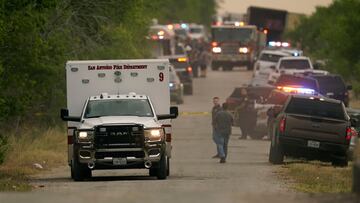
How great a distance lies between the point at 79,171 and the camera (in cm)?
2364

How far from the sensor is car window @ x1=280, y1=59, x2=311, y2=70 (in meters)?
56.1

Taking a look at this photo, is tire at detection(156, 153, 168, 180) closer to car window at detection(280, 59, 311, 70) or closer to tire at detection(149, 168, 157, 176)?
tire at detection(149, 168, 157, 176)

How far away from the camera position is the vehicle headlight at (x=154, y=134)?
2309cm

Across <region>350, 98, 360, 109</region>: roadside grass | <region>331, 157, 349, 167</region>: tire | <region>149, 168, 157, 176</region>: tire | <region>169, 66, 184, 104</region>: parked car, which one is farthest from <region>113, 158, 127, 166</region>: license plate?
<region>169, 66, 184, 104</region>: parked car

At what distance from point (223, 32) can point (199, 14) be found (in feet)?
281

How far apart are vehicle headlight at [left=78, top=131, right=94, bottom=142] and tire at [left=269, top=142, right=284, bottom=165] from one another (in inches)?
259

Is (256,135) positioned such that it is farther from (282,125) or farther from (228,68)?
(228,68)

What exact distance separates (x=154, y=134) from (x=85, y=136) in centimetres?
134

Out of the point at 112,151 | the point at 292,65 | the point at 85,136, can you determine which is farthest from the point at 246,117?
the point at 292,65

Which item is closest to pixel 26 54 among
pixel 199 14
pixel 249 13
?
pixel 249 13

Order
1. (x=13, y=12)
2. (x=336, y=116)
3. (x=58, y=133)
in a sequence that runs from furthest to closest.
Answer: (x=58, y=133), (x=336, y=116), (x=13, y=12)

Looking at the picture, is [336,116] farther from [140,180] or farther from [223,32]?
Answer: [223,32]

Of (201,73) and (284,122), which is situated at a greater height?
(284,122)

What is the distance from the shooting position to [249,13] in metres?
84.9
